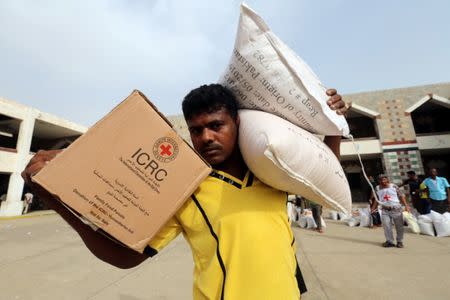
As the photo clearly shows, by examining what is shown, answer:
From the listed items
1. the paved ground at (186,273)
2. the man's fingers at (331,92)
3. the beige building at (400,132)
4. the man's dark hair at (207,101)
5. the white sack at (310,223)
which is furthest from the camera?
the beige building at (400,132)

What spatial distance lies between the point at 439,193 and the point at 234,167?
20.8 ft

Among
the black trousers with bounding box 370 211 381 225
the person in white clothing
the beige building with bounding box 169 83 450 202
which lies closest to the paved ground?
the person in white clothing

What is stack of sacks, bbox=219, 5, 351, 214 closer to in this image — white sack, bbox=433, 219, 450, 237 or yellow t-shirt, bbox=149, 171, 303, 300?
yellow t-shirt, bbox=149, 171, 303, 300

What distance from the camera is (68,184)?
67 cm

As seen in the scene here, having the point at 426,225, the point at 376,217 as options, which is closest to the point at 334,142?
the point at 426,225

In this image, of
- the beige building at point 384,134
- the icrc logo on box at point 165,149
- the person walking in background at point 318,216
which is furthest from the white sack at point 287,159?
the beige building at point 384,134

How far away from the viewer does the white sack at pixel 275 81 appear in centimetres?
97

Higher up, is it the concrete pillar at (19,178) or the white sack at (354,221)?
the white sack at (354,221)

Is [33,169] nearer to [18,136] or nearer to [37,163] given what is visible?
[37,163]

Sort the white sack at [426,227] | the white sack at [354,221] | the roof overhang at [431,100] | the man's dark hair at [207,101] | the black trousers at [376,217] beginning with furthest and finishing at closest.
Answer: the roof overhang at [431,100] < the white sack at [354,221] < the black trousers at [376,217] < the white sack at [426,227] < the man's dark hair at [207,101]

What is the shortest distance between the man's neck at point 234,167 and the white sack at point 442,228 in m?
5.50

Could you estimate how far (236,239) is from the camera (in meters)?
0.71

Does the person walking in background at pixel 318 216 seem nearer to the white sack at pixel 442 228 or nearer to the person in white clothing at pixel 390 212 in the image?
the person in white clothing at pixel 390 212

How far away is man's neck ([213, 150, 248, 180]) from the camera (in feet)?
2.98
